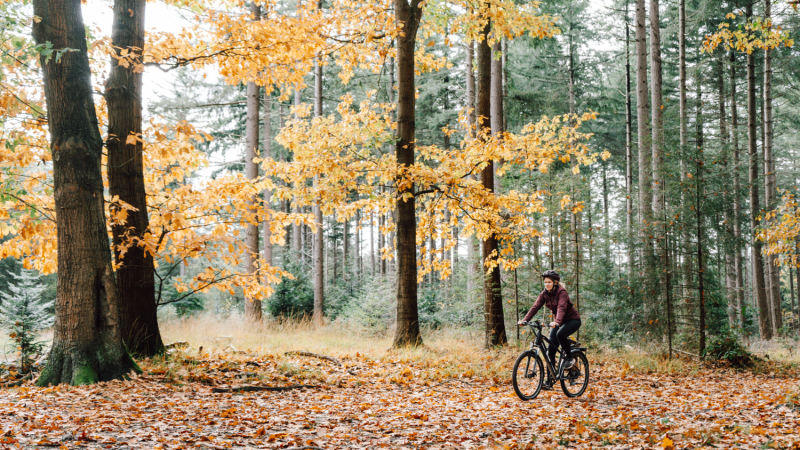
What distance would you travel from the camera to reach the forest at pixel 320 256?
17.7 ft

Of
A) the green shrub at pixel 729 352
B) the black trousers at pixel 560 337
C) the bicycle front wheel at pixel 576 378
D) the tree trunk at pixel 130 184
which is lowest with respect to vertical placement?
the green shrub at pixel 729 352

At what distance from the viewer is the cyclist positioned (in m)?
7.20

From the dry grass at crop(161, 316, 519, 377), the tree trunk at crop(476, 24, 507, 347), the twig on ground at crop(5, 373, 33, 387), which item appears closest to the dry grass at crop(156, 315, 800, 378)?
the dry grass at crop(161, 316, 519, 377)

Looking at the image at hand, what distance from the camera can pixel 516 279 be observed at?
12445mm

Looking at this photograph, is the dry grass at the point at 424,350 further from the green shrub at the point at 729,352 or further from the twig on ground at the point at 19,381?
the twig on ground at the point at 19,381

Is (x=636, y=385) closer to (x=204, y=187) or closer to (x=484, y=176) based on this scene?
(x=484, y=176)

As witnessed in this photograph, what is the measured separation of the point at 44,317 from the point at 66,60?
9.67 meters

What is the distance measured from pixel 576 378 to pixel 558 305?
1.17m

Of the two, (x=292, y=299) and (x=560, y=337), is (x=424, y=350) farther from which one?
(x=292, y=299)

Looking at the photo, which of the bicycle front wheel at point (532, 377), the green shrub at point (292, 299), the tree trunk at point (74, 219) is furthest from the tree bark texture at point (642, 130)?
the green shrub at point (292, 299)

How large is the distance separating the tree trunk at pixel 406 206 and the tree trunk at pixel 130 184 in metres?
4.95

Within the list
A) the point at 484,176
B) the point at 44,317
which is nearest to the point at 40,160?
the point at 44,317

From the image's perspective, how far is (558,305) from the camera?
7.27m

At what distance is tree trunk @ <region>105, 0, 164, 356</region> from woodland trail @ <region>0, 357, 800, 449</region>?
3.20ft
